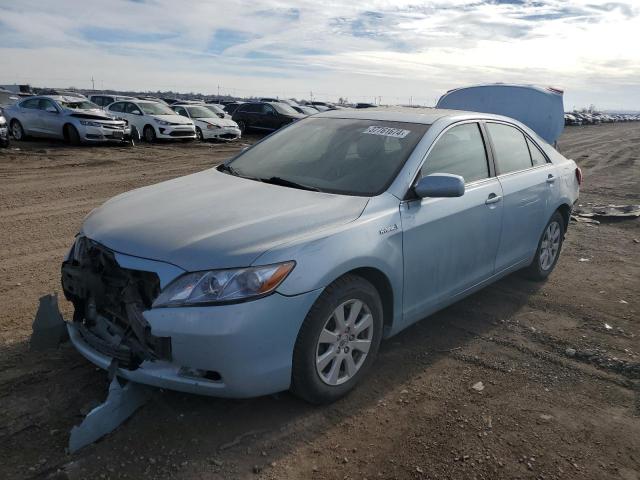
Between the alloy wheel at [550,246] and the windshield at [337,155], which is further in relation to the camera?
the alloy wheel at [550,246]

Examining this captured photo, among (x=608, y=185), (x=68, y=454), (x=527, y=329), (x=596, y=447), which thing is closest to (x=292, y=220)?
(x=68, y=454)

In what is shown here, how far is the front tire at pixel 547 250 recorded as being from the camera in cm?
525

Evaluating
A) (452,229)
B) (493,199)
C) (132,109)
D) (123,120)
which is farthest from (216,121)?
(452,229)

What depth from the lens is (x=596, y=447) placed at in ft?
9.56

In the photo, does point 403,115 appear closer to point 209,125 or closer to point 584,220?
point 584,220

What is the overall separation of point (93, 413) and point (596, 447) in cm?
264

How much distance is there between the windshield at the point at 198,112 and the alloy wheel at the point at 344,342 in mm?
20063

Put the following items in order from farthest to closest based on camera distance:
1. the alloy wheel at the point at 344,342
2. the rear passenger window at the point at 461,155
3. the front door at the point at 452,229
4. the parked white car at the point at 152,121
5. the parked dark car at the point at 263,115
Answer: the parked dark car at the point at 263,115 < the parked white car at the point at 152,121 < the rear passenger window at the point at 461,155 < the front door at the point at 452,229 < the alloy wheel at the point at 344,342

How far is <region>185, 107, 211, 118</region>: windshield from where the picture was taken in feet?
71.9

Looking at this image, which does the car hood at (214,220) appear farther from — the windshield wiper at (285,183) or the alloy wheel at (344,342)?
the alloy wheel at (344,342)

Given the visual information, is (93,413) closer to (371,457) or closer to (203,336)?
(203,336)

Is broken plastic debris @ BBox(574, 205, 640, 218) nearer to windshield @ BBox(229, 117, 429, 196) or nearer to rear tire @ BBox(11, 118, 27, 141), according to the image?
windshield @ BBox(229, 117, 429, 196)

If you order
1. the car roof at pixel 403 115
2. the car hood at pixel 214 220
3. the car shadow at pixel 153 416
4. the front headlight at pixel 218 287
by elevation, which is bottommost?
the car shadow at pixel 153 416

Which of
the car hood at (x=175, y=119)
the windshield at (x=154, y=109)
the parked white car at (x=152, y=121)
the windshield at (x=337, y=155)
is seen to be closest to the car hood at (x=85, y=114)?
the parked white car at (x=152, y=121)
